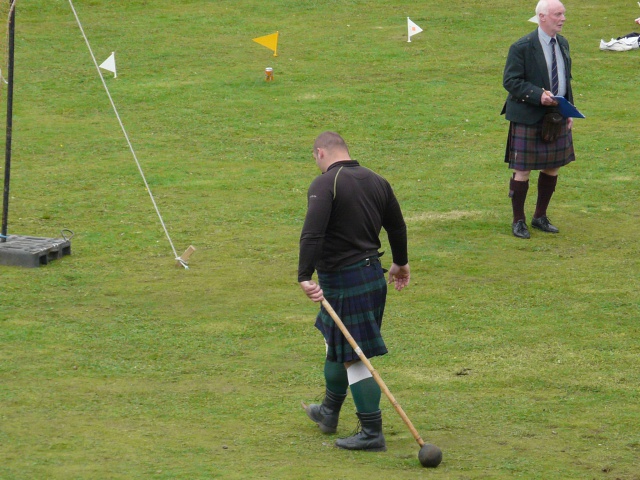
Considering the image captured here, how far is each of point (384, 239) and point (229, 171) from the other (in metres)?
2.80

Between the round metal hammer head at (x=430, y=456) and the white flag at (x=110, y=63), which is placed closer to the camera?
the round metal hammer head at (x=430, y=456)

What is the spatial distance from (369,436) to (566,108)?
4.55m

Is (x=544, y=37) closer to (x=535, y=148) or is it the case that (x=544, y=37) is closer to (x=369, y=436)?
(x=535, y=148)

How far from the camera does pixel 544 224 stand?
9.88 m

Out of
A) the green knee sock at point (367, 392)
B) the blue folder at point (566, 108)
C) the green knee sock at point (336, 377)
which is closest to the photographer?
the green knee sock at point (367, 392)

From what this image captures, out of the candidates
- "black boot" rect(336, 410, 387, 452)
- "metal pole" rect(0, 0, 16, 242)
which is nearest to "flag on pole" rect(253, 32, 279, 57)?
"metal pole" rect(0, 0, 16, 242)

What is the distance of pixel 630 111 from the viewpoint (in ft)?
45.5

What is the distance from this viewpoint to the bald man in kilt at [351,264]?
220 inches

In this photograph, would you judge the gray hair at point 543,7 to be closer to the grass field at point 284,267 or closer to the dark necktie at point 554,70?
the dark necktie at point 554,70

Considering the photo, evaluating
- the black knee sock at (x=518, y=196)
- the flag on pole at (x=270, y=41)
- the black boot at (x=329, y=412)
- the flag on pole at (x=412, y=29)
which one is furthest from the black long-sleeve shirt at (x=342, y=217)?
the flag on pole at (x=412, y=29)

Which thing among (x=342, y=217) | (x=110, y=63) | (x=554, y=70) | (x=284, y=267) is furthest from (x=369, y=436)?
(x=110, y=63)

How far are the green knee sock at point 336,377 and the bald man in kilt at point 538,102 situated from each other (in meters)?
4.23

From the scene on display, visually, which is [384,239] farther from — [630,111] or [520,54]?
[630,111]

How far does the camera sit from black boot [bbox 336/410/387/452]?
223 inches
